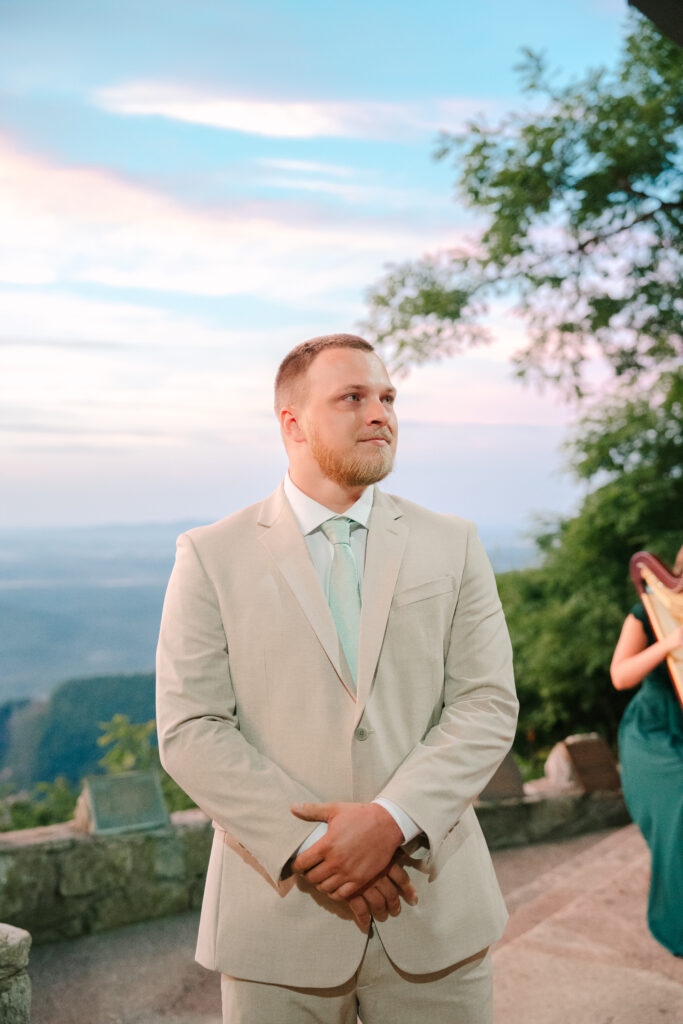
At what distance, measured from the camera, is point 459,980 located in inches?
62.8

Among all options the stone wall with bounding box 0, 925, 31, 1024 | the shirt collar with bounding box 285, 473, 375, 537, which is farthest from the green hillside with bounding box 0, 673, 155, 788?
the shirt collar with bounding box 285, 473, 375, 537

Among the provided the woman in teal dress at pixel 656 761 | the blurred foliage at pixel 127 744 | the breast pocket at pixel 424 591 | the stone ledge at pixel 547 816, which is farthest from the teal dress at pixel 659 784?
the blurred foliage at pixel 127 744

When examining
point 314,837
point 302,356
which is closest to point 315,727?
point 314,837

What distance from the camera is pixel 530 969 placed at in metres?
→ 3.11

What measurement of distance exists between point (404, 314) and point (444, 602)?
5.83 m

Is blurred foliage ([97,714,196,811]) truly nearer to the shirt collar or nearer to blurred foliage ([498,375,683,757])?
blurred foliage ([498,375,683,757])

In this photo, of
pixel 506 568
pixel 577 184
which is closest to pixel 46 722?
pixel 506 568

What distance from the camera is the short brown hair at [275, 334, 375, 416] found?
1.67m

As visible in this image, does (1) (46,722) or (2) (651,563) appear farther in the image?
(1) (46,722)

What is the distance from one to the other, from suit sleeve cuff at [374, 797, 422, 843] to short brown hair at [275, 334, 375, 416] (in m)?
0.71

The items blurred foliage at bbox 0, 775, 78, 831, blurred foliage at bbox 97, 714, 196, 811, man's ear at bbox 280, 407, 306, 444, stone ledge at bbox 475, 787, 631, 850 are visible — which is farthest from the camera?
blurred foliage at bbox 97, 714, 196, 811

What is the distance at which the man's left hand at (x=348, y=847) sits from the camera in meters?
1.45

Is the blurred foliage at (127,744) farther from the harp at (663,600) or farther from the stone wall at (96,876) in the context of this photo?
the harp at (663,600)

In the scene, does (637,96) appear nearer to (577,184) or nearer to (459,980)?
(577,184)
